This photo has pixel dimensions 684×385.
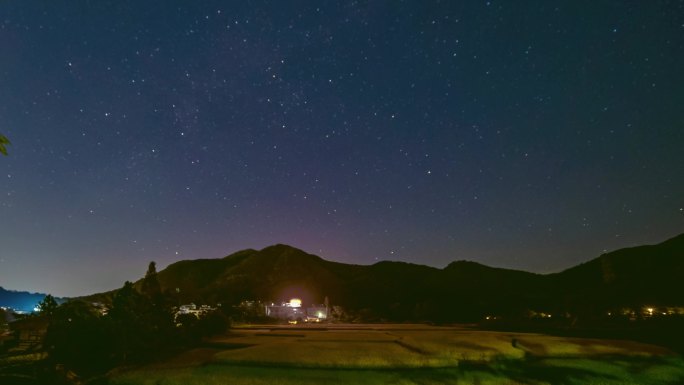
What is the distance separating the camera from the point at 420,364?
81.8 feet

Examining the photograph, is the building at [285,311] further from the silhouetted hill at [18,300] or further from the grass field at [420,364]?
the silhouetted hill at [18,300]

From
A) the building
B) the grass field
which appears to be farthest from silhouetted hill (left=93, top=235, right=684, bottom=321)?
the grass field

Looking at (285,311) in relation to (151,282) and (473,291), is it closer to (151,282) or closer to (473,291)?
(151,282)

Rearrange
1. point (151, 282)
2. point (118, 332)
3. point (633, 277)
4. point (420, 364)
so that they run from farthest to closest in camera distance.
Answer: point (633, 277) → point (151, 282) → point (420, 364) → point (118, 332)

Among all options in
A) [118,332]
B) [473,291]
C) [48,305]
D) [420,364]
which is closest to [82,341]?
[118,332]

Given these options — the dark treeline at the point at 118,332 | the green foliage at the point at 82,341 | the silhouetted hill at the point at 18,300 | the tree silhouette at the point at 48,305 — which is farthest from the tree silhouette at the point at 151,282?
the silhouetted hill at the point at 18,300

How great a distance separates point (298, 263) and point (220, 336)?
149m

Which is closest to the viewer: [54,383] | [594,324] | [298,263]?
[54,383]

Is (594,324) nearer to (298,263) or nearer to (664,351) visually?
(664,351)

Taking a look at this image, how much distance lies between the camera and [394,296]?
119875 millimetres

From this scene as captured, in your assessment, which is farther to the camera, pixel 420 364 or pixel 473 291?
pixel 473 291

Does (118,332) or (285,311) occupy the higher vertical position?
(285,311)

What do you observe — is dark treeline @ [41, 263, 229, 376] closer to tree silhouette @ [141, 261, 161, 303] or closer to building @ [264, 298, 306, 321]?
tree silhouette @ [141, 261, 161, 303]

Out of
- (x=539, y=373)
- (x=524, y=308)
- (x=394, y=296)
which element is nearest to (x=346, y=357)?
(x=539, y=373)
